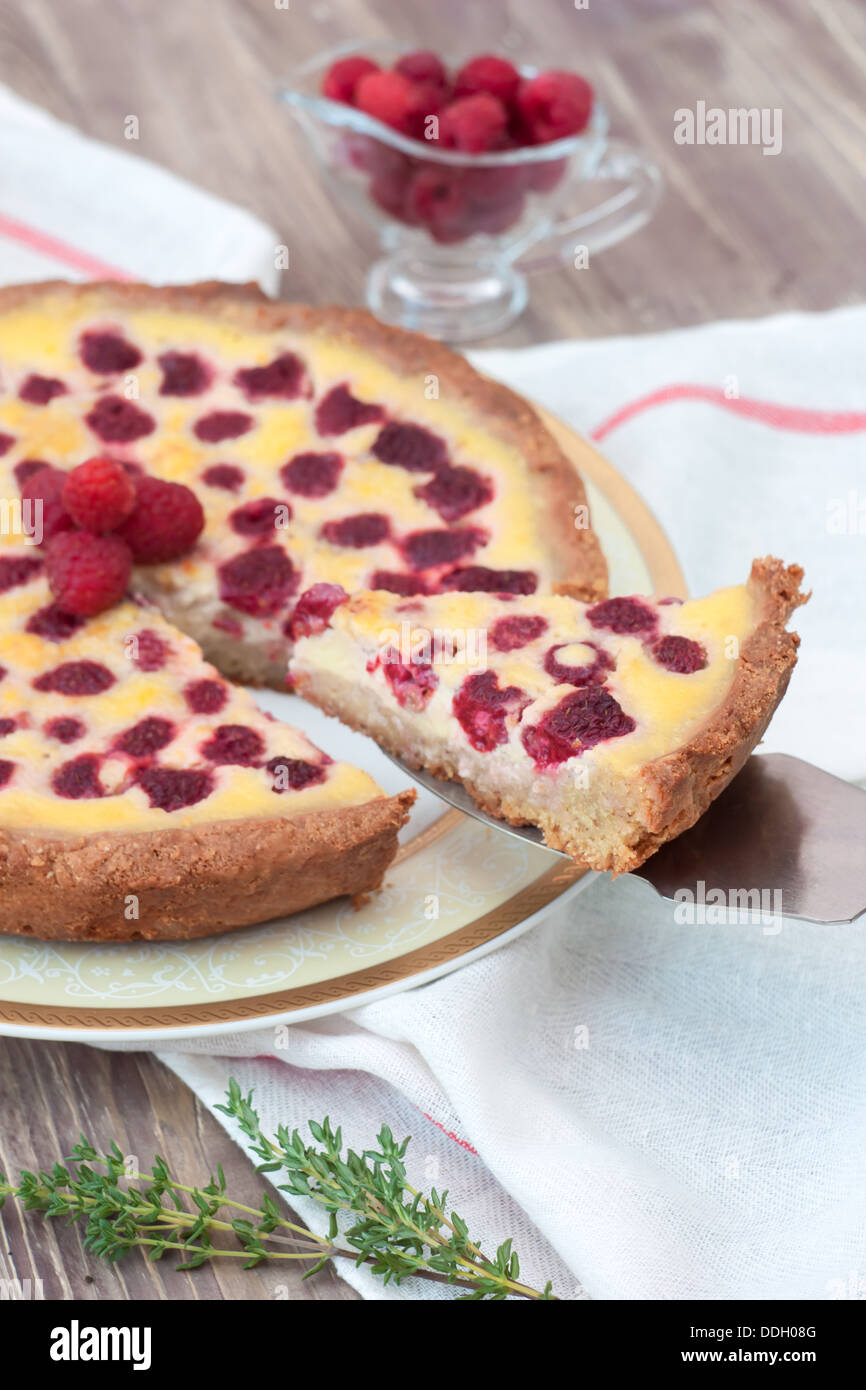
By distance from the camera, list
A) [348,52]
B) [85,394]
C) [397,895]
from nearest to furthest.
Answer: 1. [397,895]
2. [85,394]
3. [348,52]

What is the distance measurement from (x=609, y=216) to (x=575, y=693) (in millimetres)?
2567

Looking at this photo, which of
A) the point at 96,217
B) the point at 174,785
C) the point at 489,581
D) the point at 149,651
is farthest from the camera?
the point at 96,217

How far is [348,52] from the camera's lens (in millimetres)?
5156

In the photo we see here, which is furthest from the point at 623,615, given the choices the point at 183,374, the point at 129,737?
the point at 183,374

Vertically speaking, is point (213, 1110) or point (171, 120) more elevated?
point (171, 120)

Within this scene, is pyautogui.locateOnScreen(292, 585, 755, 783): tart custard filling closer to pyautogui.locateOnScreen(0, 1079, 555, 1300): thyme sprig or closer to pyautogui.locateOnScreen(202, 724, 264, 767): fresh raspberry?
pyautogui.locateOnScreen(202, 724, 264, 767): fresh raspberry

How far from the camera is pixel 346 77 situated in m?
4.96

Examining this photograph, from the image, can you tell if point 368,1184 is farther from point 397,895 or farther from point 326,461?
point 326,461

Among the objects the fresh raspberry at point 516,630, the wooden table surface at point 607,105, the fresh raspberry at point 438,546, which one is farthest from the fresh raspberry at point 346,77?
the fresh raspberry at point 516,630

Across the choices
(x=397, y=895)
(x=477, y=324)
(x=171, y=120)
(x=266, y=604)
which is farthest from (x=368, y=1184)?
(x=171, y=120)

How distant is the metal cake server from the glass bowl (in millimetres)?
2290

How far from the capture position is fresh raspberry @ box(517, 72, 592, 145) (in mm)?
4809

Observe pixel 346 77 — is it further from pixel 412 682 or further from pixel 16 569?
pixel 412 682

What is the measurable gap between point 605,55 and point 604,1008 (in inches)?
174
